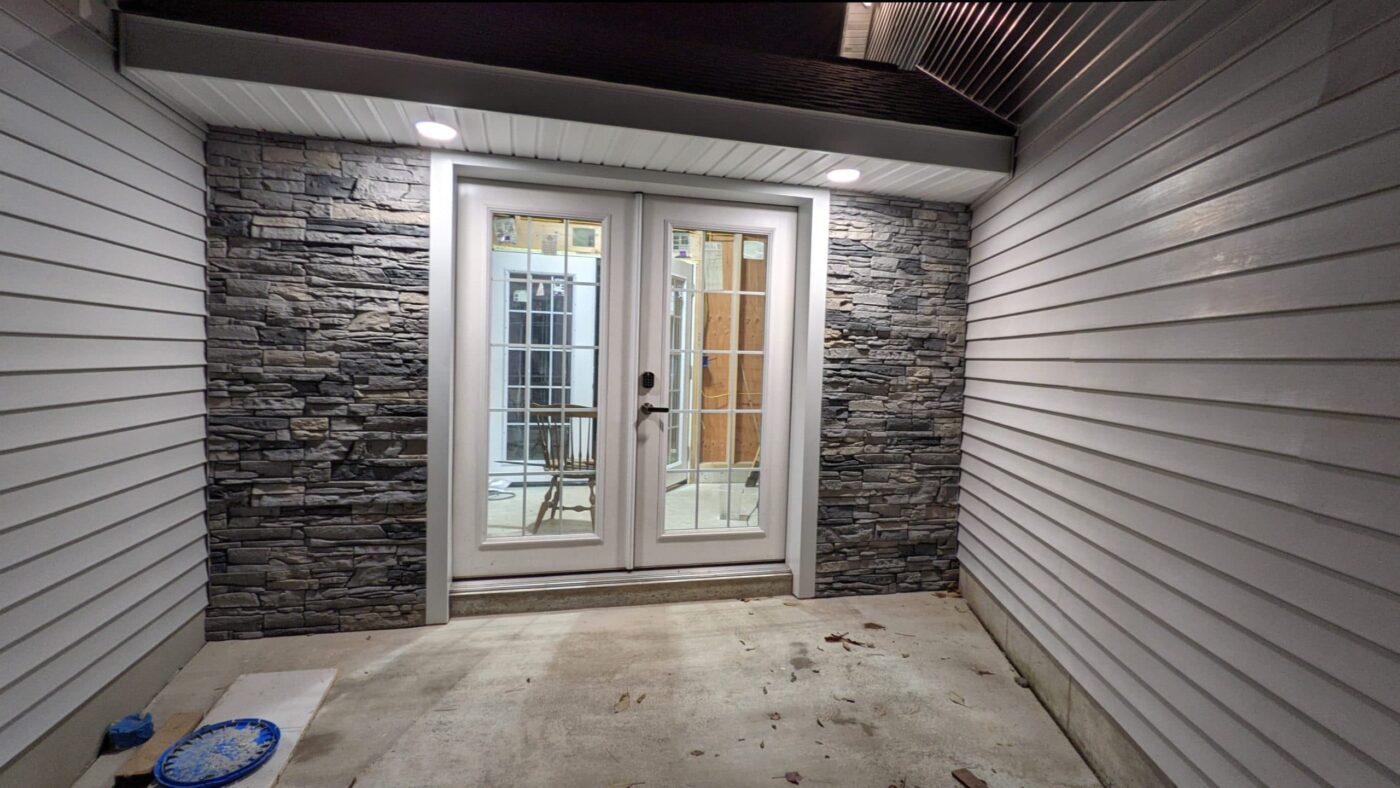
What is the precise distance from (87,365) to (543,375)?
63.3 inches

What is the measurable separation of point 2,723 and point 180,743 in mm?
459

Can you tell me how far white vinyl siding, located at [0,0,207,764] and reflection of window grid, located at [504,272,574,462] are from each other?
4.09 feet

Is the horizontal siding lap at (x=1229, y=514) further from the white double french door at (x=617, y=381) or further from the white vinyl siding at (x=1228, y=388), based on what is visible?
the white double french door at (x=617, y=381)

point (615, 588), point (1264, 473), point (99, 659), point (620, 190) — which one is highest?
point (620, 190)

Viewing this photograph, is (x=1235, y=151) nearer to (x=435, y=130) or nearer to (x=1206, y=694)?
(x=1206, y=694)

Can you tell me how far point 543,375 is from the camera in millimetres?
2928

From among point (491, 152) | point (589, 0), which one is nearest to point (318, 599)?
point (491, 152)

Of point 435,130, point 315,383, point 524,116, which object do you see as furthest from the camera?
point 315,383

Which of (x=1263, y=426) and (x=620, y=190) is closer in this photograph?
(x=1263, y=426)

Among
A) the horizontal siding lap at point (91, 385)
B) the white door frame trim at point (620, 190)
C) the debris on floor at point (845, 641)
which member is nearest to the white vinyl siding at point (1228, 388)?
the debris on floor at point (845, 641)

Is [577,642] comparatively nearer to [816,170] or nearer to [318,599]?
[318,599]

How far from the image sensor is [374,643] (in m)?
2.51

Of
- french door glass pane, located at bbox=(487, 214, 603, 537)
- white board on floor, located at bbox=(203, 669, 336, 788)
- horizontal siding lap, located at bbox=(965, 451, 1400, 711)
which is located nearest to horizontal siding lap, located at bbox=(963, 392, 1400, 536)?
horizontal siding lap, located at bbox=(965, 451, 1400, 711)

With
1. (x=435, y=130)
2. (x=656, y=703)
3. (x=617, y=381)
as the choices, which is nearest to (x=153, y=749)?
(x=656, y=703)
